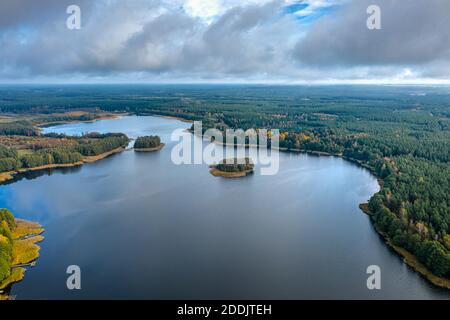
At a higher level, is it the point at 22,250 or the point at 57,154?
the point at 57,154

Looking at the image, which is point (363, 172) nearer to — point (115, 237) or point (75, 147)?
point (115, 237)

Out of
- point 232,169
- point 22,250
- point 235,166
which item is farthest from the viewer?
point 235,166

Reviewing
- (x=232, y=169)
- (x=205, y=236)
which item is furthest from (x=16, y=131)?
(x=205, y=236)

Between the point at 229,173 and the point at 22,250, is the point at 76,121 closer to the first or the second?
the point at 229,173

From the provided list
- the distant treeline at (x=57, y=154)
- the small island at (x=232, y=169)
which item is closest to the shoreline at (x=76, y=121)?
the distant treeline at (x=57, y=154)

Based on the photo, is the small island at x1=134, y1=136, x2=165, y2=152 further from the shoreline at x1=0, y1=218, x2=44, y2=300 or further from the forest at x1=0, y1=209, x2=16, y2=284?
the forest at x1=0, y1=209, x2=16, y2=284

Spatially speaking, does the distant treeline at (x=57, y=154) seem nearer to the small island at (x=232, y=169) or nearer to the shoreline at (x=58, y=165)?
the shoreline at (x=58, y=165)

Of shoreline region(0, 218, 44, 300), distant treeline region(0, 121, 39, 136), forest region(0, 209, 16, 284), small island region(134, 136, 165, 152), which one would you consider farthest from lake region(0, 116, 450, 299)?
distant treeline region(0, 121, 39, 136)
